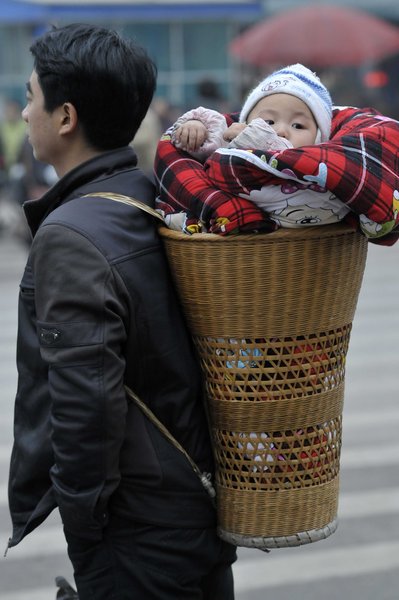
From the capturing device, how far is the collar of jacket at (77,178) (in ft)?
8.07

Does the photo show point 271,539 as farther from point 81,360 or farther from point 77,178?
point 77,178

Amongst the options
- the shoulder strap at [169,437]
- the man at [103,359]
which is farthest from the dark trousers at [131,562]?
the shoulder strap at [169,437]

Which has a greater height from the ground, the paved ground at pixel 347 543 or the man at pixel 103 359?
the man at pixel 103 359

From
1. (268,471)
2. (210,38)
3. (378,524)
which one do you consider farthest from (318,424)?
(210,38)

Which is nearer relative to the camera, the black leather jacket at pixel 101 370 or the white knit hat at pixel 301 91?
the black leather jacket at pixel 101 370

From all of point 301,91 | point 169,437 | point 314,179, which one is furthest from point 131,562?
point 301,91

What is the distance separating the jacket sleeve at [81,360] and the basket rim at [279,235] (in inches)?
7.2

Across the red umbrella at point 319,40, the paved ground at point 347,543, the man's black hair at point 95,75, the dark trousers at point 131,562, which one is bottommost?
the red umbrella at point 319,40

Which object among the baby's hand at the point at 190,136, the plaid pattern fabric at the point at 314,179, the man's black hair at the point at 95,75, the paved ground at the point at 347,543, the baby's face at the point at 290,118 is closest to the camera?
the plaid pattern fabric at the point at 314,179

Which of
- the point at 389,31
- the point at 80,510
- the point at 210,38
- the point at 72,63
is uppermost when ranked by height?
the point at 72,63

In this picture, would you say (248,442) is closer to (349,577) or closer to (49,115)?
(49,115)

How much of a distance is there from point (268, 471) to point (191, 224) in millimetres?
562

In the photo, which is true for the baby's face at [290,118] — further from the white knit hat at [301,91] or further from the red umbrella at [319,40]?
the red umbrella at [319,40]

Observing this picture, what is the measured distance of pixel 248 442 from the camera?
2391mm
